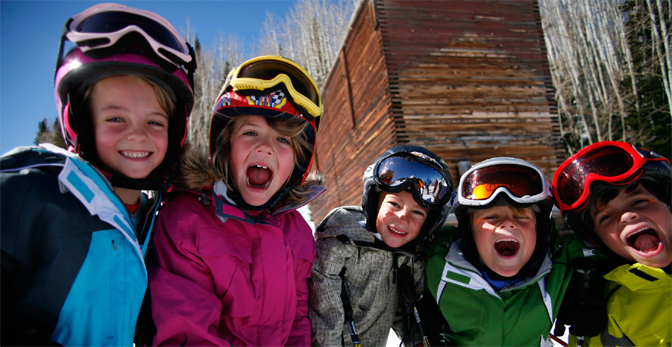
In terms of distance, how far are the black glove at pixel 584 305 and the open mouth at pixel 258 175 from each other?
87.6 inches

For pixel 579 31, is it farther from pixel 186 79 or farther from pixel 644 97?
pixel 186 79

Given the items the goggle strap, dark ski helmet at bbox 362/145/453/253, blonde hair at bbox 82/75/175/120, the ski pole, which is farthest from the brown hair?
the ski pole

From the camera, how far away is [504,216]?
7.78 feet

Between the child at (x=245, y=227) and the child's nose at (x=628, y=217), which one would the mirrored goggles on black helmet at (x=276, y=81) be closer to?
the child at (x=245, y=227)

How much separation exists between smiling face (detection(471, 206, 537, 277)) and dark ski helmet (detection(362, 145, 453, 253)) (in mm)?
306

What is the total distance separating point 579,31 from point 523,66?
996 inches

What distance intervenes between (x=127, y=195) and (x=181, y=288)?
65 cm

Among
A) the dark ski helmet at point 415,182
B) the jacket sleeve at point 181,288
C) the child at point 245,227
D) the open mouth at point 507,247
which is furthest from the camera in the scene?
the dark ski helmet at point 415,182

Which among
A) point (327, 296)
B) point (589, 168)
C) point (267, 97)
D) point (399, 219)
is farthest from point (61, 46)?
point (589, 168)

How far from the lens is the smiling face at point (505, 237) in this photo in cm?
226

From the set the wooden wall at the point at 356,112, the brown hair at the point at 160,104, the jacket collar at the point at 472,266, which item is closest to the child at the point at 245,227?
the brown hair at the point at 160,104

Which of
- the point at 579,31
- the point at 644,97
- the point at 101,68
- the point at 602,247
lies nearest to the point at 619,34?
the point at 579,31

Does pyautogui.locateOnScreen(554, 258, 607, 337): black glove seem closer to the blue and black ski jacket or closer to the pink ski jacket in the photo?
the pink ski jacket

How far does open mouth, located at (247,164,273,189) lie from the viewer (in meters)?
2.38
